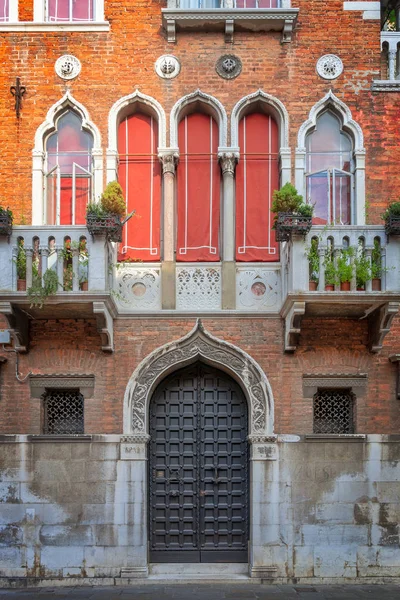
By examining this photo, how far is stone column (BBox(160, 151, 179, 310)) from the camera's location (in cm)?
1526

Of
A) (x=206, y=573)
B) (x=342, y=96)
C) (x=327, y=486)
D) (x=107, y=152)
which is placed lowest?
(x=206, y=573)

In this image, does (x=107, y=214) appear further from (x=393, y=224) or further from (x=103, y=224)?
(x=393, y=224)

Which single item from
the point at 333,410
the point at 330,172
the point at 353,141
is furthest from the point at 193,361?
the point at 353,141

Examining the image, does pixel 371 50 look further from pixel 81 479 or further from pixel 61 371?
pixel 81 479

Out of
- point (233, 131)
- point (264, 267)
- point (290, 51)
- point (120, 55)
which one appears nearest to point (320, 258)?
point (264, 267)

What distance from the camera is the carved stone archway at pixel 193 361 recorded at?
14891 mm

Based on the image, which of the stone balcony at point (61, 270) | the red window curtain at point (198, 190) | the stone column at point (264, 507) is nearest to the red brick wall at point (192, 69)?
the red window curtain at point (198, 190)

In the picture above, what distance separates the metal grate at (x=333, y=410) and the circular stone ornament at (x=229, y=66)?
593 cm

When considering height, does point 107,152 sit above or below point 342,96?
below

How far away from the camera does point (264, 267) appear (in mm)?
15430

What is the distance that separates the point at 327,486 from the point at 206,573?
2499mm

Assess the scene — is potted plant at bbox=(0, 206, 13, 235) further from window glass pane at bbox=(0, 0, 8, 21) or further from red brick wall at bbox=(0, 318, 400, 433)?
window glass pane at bbox=(0, 0, 8, 21)

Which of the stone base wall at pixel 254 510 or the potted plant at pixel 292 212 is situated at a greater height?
the potted plant at pixel 292 212

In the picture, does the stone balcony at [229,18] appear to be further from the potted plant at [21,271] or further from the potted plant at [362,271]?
the potted plant at [21,271]
